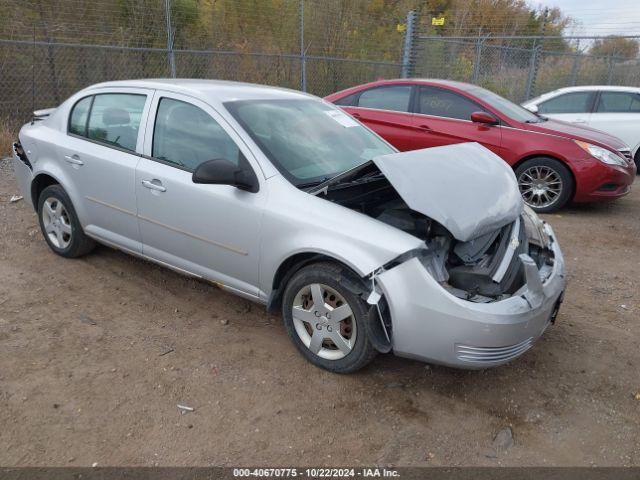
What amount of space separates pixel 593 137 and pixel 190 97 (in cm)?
520

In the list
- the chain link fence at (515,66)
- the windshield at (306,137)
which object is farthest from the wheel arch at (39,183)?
the chain link fence at (515,66)

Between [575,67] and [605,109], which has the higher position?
[575,67]

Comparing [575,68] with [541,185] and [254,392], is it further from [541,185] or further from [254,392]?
[254,392]

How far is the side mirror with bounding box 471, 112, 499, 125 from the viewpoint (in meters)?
6.41

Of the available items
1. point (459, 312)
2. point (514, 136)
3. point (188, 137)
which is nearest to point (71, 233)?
point (188, 137)

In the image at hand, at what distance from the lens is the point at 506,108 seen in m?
6.77

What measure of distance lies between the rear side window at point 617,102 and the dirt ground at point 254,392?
5949 millimetres

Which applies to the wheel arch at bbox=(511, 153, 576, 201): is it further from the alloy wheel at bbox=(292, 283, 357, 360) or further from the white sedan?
the alloy wheel at bbox=(292, 283, 357, 360)

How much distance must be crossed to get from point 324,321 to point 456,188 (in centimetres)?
109

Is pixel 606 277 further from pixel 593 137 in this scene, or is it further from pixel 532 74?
pixel 532 74

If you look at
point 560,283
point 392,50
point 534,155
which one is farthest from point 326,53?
point 560,283

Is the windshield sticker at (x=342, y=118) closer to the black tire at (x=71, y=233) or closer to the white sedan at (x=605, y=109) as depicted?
the black tire at (x=71, y=233)

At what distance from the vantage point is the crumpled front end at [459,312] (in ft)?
8.46

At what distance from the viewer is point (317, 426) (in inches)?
105
